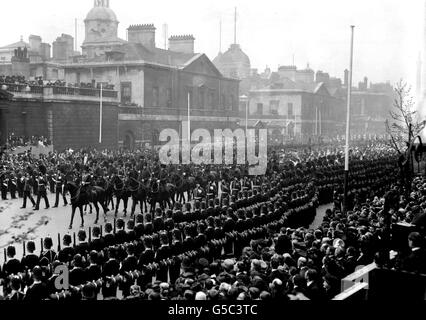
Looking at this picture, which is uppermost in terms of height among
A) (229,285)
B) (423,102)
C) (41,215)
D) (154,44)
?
(154,44)

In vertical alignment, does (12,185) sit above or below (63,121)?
below

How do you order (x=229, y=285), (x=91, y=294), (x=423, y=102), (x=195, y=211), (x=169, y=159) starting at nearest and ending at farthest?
(x=229, y=285) < (x=91, y=294) < (x=195, y=211) < (x=169, y=159) < (x=423, y=102)

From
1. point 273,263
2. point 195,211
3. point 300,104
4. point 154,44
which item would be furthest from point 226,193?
point 300,104

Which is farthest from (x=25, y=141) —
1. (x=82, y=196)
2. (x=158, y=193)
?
(x=82, y=196)

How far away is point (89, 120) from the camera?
3703cm

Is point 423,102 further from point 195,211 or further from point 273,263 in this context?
point 273,263

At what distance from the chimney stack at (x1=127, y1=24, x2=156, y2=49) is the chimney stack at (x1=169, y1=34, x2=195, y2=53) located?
646cm

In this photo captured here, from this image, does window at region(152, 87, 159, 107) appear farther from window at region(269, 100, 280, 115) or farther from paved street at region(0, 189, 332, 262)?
paved street at region(0, 189, 332, 262)

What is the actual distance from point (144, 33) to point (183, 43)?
279 inches

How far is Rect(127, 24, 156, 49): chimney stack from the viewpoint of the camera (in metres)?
48.8

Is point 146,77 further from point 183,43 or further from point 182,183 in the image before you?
point 182,183

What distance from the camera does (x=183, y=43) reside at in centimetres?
5541
